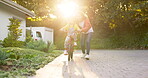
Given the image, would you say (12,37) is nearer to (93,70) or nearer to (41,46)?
(41,46)

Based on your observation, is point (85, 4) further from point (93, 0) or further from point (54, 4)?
point (54, 4)

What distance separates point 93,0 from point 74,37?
50.4 ft

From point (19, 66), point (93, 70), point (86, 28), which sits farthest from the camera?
point (86, 28)

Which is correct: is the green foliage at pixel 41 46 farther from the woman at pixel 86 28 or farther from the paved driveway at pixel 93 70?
the paved driveway at pixel 93 70

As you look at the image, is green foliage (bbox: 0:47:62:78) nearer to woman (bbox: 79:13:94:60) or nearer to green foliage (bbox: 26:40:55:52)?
woman (bbox: 79:13:94:60)

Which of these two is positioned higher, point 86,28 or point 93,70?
point 86,28

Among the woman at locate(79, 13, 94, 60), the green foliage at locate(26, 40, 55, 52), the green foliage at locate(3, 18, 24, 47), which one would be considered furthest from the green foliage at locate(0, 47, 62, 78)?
the green foliage at locate(26, 40, 55, 52)

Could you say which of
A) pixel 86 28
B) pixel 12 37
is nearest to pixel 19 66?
pixel 86 28

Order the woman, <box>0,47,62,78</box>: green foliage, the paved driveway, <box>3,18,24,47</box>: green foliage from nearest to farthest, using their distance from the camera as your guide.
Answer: <box>0,47,62,78</box>: green foliage
the paved driveway
the woman
<box>3,18,24,47</box>: green foliage

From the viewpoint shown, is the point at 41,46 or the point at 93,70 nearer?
the point at 93,70

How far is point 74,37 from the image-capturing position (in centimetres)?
879

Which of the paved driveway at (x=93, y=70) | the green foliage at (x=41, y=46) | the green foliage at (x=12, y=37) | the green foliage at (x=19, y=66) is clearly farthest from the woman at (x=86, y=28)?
the green foliage at (x=12, y=37)

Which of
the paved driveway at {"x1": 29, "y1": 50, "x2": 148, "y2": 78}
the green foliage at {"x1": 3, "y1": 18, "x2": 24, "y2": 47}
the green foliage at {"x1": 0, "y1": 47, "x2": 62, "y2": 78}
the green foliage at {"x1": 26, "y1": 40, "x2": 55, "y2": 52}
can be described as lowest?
the paved driveway at {"x1": 29, "y1": 50, "x2": 148, "y2": 78}

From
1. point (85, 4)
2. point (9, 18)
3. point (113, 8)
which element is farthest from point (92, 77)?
→ point (85, 4)
